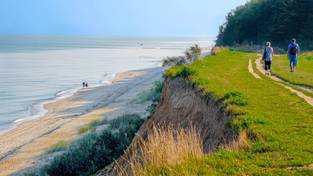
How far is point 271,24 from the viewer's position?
8556cm

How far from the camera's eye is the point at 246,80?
20500 mm

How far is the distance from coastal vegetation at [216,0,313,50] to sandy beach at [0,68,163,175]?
28888 millimetres

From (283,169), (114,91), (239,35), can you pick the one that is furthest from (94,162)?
(239,35)

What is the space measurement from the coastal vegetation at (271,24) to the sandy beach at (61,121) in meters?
28.9

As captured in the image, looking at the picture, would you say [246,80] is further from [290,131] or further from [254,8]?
[254,8]

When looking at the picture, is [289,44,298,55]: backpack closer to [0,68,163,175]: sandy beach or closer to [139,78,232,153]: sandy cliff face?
[139,78,232,153]: sandy cliff face

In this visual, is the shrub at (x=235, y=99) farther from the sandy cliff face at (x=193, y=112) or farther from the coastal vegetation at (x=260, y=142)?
the sandy cliff face at (x=193, y=112)

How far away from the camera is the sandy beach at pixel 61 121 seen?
2645 cm

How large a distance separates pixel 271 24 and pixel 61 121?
184 ft

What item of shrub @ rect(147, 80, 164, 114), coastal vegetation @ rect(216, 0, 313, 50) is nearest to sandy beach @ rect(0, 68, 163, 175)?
shrub @ rect(147, 80, 164, 114)

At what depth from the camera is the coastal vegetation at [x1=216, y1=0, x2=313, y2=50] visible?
252ft

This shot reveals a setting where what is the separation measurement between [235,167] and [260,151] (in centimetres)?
124

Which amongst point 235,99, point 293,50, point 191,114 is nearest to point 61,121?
point 293,50

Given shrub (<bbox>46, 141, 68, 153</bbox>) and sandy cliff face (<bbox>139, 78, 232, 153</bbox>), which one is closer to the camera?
sandy cliff face (<bbox>139, 78, 232, 153</bbox>)
